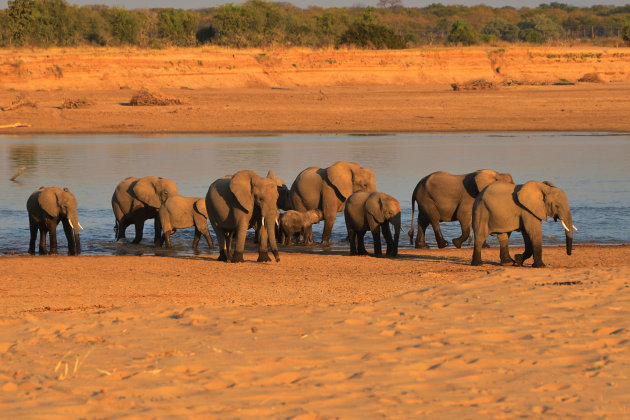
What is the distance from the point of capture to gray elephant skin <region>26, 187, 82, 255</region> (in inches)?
585

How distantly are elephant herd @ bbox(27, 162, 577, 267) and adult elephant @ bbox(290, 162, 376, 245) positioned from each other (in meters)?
0.02

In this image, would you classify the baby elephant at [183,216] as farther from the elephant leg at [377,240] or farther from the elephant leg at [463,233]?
the elephant leg at [463,233]

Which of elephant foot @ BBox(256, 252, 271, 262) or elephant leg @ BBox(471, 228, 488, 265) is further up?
elephant leg @ BBox(471, 228, 488, 265)

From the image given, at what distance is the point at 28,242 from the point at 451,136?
18.3 meters

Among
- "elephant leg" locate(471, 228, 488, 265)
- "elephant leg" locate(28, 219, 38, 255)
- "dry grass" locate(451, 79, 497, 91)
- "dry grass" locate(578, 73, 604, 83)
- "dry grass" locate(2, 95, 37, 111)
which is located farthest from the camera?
"dry grass" locate(578, 73, 604, 83)

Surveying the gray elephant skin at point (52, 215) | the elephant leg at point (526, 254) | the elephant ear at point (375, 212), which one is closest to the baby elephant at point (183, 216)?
the gray elephant skin at point (52, 215)

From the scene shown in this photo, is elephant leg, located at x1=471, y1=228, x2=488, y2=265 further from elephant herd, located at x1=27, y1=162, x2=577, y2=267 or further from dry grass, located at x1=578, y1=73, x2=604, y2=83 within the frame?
dry grass, located at x1=578, y1=73, x2=604, y2=83

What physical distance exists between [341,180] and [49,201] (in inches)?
178

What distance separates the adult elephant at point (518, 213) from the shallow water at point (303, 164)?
2.56m

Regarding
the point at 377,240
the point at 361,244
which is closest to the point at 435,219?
the point at 361,244

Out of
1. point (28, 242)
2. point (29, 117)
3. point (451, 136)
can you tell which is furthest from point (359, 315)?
point (29, 117)

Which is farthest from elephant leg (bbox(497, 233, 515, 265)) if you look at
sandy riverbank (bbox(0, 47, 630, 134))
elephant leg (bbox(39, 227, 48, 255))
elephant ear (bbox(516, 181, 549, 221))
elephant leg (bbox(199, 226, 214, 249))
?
sandy riverbank (bbox(0, 47, 630, 134))

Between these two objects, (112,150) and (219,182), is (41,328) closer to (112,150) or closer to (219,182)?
(219,182)

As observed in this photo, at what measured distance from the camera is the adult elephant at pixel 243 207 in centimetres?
1330
